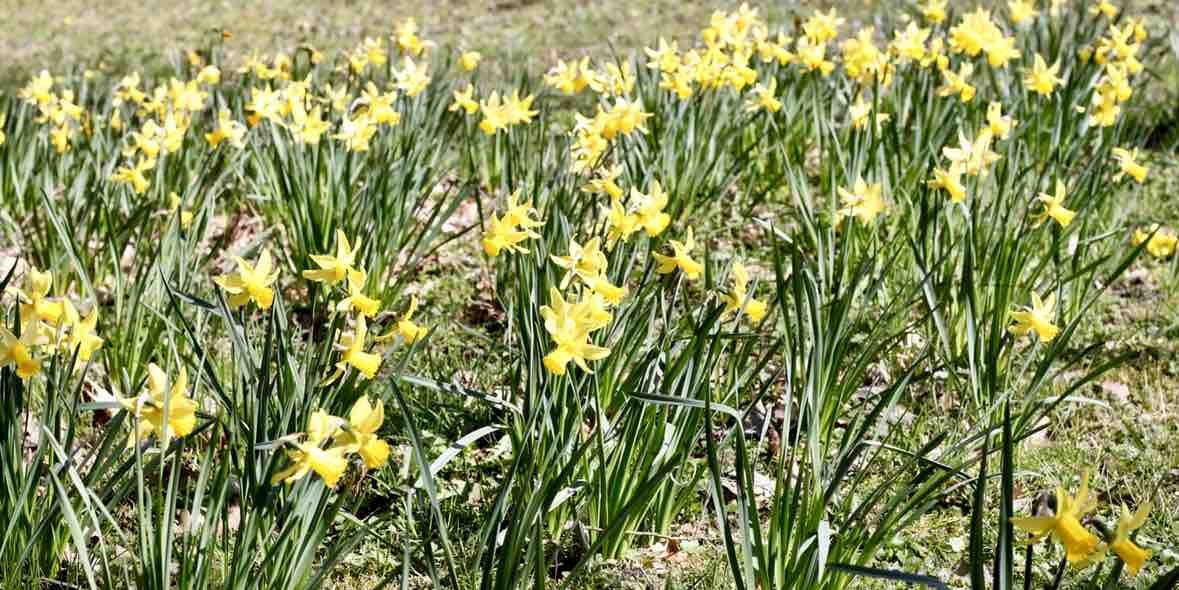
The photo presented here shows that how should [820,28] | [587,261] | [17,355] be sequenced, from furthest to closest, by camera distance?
1. [820,28]
2. [587,261]
3. [17,355]

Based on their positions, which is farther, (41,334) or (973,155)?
(973,155)

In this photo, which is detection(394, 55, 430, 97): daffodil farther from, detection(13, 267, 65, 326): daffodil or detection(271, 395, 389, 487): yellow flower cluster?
detection(271, 395, 389, 487): yellow flower cluster

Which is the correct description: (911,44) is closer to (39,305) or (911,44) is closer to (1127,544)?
(1127,544)

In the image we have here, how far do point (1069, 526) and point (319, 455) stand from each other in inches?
41.9

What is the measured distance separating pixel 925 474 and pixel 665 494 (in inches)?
25.8

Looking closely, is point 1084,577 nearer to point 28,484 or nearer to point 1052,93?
point 28,484

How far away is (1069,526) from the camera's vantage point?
1483 millimetres

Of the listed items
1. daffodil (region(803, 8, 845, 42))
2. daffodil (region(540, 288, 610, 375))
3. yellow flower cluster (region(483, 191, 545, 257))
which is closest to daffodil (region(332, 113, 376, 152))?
yellow flower cluster (region(483, 191, 545, 257))

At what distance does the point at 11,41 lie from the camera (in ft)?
32.7

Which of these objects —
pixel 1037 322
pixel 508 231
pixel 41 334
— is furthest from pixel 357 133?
pixel 1037 322

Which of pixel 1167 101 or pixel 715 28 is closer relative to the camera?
pixel 715 28

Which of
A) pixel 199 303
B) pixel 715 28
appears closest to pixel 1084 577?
pixel 199 303

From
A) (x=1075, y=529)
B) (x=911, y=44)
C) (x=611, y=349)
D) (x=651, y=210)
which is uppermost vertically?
(x=911, y=44)

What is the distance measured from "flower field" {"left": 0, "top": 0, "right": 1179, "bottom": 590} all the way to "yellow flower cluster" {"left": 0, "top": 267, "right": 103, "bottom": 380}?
0.03 ft
